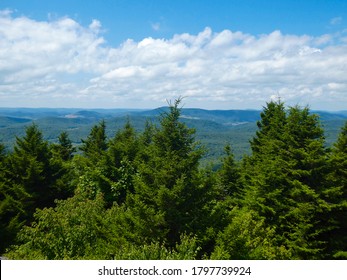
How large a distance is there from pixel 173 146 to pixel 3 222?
19.9 metres

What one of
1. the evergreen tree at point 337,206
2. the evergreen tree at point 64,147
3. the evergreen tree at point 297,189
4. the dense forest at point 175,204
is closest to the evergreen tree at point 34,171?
the dense forest at point 175,204

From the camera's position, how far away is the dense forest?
679 inches

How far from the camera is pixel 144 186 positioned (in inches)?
717

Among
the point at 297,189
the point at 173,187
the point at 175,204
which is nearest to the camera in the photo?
the point at 173,187

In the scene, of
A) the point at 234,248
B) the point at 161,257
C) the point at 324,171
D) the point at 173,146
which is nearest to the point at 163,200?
the point at 173,146

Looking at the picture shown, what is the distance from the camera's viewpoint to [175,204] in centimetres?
1780

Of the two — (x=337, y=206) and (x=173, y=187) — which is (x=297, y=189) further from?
(x=173, y=187)

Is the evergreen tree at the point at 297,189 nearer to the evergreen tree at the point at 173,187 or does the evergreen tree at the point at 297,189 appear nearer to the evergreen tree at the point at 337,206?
the evergreen tree at the point at 337,206

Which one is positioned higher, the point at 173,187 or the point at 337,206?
the point at 173,187

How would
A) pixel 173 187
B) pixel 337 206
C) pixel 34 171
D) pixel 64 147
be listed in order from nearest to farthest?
pixel 173 187, pixel 337 206, pixel 34 171, pixel 64 147

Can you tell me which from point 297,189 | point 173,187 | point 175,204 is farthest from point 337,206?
point 173,187

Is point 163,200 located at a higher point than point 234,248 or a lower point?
higher

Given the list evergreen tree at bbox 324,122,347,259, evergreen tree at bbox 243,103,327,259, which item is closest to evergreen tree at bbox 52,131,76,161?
evergreen tree at bbox 243,103,327,259

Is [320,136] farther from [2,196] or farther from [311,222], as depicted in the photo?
[2,196]
